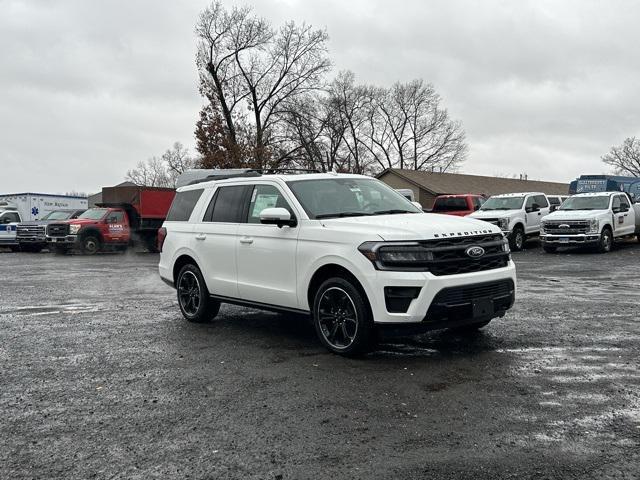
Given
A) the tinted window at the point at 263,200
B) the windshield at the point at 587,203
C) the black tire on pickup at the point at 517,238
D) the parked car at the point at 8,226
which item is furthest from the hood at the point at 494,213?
the parked car at the point at 8,226

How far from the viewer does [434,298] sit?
17.7 ft

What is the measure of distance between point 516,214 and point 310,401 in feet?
58.3

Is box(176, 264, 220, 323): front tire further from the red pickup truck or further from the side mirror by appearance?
the red pickup truck

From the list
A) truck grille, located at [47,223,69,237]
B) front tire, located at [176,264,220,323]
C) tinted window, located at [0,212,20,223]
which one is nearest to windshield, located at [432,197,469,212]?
truck grille, located at [47,223,69,237]

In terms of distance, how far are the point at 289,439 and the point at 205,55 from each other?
44.5m

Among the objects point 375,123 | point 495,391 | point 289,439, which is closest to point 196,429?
point 289,439

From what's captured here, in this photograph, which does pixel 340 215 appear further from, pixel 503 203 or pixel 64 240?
pixel 64 240

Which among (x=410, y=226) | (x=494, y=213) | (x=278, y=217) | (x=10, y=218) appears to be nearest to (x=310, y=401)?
(x=410, y=226)

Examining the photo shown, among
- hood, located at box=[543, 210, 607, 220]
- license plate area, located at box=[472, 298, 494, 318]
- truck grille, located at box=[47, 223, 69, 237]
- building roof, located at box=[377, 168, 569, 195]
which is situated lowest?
license plate area, located at box=[472, 298, 494, 318]

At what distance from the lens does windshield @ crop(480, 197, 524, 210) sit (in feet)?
70.5

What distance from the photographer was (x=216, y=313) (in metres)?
8.09

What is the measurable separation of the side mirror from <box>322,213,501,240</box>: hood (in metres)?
0.39

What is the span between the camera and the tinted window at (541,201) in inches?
883

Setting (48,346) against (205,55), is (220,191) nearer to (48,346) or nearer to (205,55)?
(48,346)
